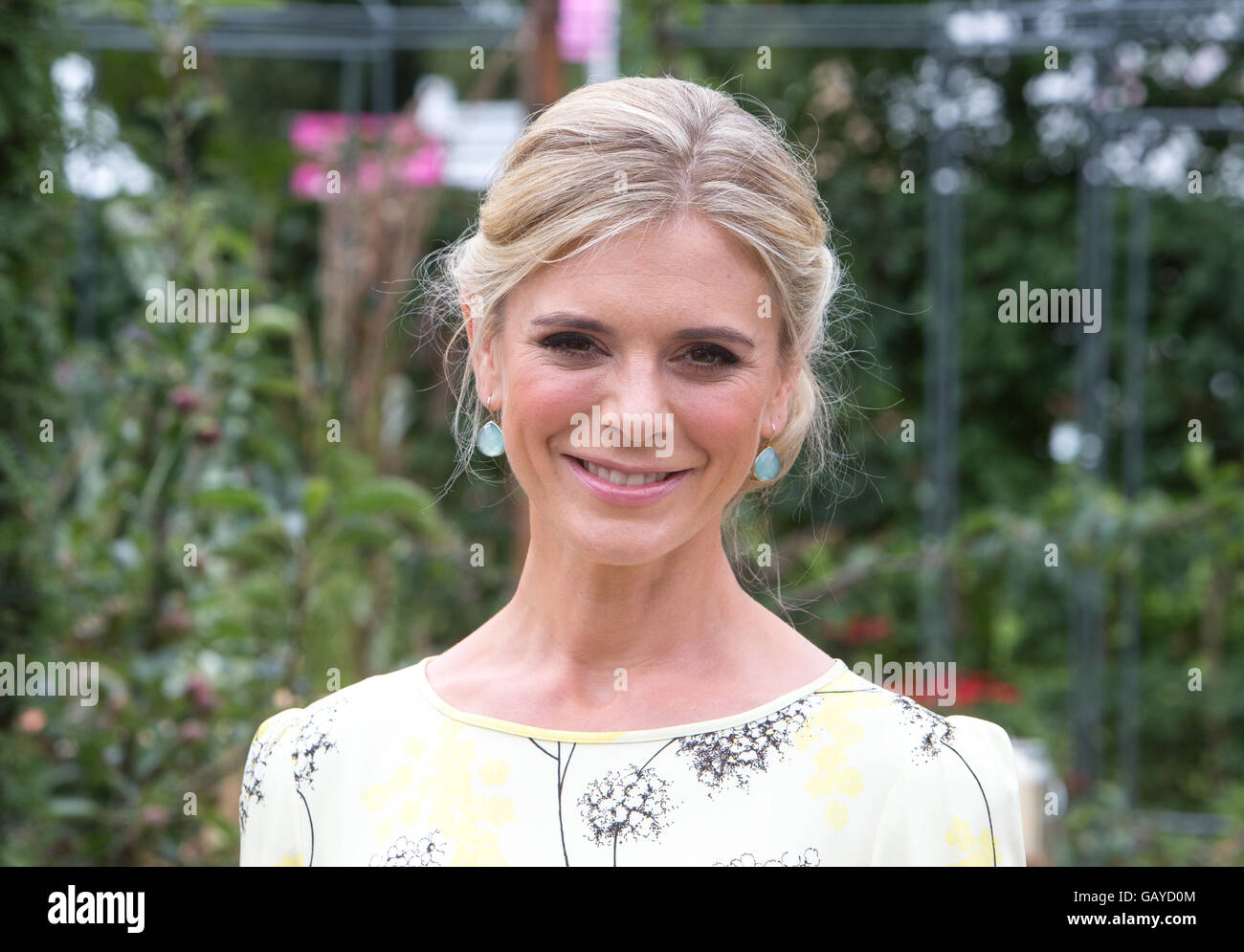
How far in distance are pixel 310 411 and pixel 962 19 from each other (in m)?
2.91

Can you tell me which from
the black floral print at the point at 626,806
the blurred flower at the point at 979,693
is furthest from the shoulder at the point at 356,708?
the blurred flower at the point at 979,693

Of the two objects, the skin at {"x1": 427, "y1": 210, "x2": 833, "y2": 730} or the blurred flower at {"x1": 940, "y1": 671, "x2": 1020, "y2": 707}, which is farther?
the blurred flower at {"x1": 940, "y1": 671, "x2": 1020, "y2": 707}

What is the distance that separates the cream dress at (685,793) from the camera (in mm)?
1200

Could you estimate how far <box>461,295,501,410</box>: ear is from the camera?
4.33ft

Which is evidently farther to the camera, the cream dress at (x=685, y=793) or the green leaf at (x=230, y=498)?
the green leaf at (x=230, y=498)

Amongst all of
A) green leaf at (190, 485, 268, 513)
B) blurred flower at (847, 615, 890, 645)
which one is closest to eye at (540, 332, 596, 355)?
green leaf at (190, 485, 268, 513)

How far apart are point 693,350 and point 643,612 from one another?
0.28 m

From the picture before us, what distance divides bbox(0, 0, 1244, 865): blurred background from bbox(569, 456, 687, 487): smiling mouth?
43 centimetres

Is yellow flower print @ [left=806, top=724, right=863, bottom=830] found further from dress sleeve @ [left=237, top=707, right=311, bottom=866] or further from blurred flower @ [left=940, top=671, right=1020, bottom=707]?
blurred flower @ [left=940, top=671, right=1020, bottom=707]

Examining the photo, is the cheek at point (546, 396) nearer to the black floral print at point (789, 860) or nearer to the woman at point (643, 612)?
the woman at point (643, 612)

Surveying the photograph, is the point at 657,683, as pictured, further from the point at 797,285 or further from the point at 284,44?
the point at 284,44

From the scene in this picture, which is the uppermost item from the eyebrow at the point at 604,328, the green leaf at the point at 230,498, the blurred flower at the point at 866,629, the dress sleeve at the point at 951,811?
the eyebrow at the point at 604,328
